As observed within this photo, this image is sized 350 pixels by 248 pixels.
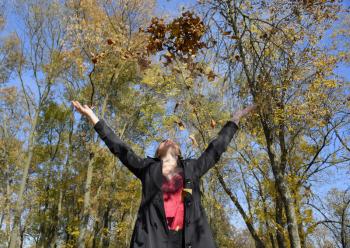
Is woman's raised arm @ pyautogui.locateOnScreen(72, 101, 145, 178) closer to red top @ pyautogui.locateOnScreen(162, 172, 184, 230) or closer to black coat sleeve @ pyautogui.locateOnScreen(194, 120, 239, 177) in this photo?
red top @ pyautogui.locateOnScreen(162, 172, 184, 230)

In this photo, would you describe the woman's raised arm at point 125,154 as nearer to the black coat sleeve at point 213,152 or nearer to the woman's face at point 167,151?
the woman's face at point 167,151

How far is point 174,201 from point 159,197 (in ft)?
0.39

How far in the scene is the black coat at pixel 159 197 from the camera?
2391 mm

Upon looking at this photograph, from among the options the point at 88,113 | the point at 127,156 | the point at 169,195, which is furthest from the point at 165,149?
the point at 88,113

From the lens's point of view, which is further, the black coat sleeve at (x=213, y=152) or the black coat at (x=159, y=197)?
the black coat sleeve at (x=213, y=152)

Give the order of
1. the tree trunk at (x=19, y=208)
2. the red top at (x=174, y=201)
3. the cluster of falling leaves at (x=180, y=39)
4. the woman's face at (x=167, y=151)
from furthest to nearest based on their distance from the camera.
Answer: the tree trunk at (x=19, y=208), the cluster of falling leaves at (x=180, y=39), the woman's face at (x=167, y=151), the red top at (x=174, y=201)

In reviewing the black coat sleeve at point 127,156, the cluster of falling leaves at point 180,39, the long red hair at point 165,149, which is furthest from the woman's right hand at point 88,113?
the cluster of falling leaves at point 180,39

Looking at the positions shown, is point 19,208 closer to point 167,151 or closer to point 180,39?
point 180,39

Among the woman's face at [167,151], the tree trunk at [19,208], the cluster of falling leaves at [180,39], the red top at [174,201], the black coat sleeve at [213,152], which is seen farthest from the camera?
the tree trunk at [19,208]

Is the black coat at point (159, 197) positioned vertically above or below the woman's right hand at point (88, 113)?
below

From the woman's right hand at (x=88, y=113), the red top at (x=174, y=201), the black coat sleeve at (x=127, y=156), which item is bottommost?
the red top at (x=174, y=201)

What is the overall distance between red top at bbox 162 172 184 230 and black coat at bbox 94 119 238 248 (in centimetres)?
4

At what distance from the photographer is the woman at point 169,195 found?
2.40 metres

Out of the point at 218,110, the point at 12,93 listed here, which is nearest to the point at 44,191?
the point at 12,93
